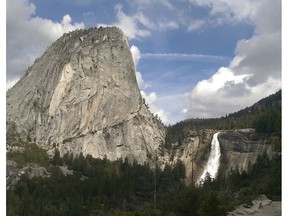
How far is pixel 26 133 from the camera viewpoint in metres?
146

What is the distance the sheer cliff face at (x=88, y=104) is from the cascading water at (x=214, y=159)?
85.1 feet

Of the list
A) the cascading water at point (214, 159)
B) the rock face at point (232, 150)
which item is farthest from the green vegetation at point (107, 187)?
the cascading water at point (214, 159)

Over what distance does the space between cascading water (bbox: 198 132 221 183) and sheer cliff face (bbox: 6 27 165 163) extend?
25.9 meters

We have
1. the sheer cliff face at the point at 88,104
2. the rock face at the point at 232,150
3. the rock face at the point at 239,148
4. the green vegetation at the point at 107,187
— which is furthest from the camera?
the sheer cliff face at the point at 88,104

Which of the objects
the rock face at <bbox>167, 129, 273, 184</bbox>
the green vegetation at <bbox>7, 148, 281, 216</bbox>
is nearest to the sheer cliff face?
the green vegetation at <bbox>7, 148, 281, 216</bbox>

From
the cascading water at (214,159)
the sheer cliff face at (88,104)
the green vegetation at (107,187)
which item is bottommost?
the green vegetation at (107,187)

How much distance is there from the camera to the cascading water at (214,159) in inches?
4970

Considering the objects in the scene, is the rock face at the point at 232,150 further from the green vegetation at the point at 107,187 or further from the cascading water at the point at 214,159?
the green vegetation at the point at 107,187

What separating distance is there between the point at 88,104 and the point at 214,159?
46.9m

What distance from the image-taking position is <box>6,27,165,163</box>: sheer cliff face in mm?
143375

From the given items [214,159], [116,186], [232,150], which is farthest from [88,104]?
[232,150]

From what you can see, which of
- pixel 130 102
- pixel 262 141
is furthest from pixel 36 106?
pixel 262 141

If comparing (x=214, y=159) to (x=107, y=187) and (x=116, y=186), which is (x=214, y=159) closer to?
(x=116, y=186)
